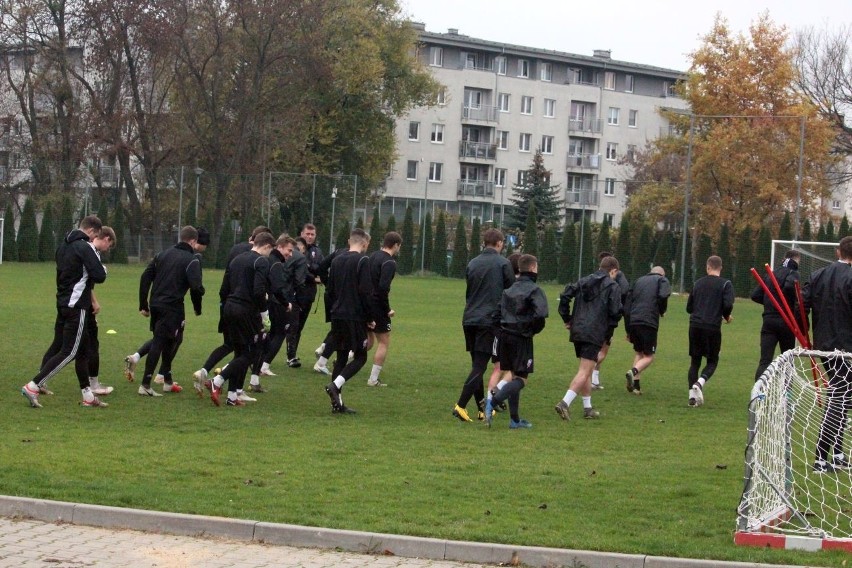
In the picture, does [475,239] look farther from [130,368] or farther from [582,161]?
[130,368]

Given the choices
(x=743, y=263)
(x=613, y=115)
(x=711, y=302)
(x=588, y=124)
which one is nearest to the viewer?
(x=711, y=302)

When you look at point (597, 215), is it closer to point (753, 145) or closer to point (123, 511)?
point (753, 145)

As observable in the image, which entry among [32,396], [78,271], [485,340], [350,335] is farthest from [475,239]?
[32,396]

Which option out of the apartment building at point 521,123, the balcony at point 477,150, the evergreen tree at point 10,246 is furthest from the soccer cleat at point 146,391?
the balcony at point 477,150

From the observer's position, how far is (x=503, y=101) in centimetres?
8725

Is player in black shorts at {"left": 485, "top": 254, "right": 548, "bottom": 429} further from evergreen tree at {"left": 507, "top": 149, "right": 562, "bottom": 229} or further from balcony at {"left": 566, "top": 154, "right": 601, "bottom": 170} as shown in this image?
balcony at {"left": 566, "top": 154, "right": 601, "bottom": 170}

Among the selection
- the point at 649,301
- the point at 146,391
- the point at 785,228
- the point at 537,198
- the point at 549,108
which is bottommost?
the point at 146,391

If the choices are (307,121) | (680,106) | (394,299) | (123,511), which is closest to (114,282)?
(394,299)

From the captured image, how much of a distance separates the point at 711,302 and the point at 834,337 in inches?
208

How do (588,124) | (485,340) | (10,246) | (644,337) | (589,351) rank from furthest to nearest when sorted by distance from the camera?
(588,124) < (10,246) < (644,337) < (589,351) < (485,340)

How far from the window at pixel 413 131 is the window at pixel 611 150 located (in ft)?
49.9

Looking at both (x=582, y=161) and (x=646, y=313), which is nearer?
(x=646, y=313)

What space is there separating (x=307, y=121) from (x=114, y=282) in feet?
81.7

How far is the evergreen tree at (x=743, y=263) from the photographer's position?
49.8 metres
